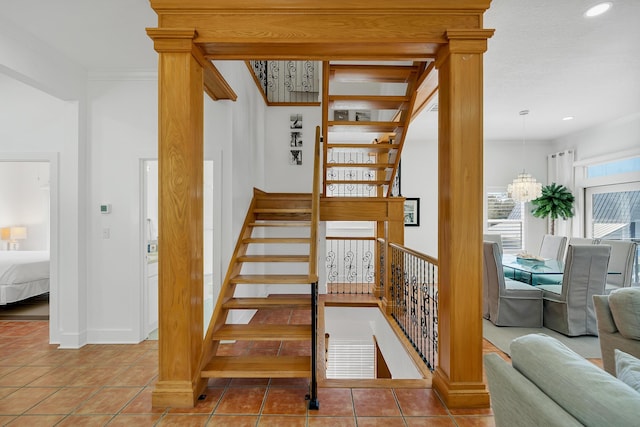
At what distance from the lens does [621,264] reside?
4.21m

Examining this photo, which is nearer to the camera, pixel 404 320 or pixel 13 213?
pixel 404 320

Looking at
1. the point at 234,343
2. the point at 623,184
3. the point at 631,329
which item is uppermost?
the point at 623,184

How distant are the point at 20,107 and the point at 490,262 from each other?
5405 mm

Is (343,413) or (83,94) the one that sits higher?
(83,94)

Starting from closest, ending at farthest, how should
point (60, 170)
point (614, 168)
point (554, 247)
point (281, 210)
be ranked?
point (60, 170) < point (281, 210) < point (554, 247) < point (614, 168)

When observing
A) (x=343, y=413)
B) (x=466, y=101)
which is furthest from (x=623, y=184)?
(x=343, y=413)

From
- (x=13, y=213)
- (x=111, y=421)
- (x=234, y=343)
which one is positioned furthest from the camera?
(x=13, y=213)

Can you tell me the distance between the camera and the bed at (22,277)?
15.4ft

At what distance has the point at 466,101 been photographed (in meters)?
2.32

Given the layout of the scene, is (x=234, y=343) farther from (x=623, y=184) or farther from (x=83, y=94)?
(x=623, y=184)

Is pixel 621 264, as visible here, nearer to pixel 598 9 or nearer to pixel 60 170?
pixel 598 9

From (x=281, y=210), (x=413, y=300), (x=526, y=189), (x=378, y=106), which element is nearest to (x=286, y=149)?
(x=281, y=210)

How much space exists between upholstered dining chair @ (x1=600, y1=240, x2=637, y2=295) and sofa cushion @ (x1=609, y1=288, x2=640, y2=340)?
223 centimetres

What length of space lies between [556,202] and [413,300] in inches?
186
